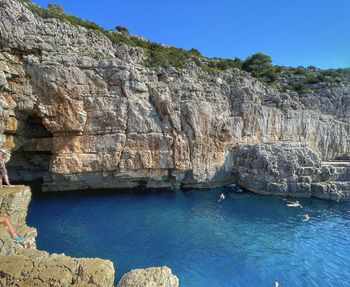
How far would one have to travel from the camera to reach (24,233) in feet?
41.2

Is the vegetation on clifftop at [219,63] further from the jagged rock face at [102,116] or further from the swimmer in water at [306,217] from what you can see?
the swimmer in water at [306,217]

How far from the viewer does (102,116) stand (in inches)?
944

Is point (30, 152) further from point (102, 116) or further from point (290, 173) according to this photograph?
point (290, 173)

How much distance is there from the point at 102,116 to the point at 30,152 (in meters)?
9.68

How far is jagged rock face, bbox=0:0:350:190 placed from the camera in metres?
22.4

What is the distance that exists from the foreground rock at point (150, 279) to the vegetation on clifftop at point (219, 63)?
1051 inches

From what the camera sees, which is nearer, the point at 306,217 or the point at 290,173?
the point at 306,217

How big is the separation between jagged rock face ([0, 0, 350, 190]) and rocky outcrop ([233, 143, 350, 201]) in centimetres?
239

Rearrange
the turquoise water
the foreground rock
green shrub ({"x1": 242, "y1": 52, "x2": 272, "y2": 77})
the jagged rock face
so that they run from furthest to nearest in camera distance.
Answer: green shrub ({"x1": 242, "y1": 52, "x2": 272, "y2": 77})
the jagged rock face
the turquoise water
the foreground rock

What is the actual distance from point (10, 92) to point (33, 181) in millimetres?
10702

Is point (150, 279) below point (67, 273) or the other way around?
below

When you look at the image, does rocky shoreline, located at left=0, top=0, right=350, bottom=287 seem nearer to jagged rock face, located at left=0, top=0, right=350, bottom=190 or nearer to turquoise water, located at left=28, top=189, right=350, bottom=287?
jagged rock face, located at left=0, top=0, right=350, bottom=190

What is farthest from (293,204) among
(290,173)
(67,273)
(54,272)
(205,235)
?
(54,272)

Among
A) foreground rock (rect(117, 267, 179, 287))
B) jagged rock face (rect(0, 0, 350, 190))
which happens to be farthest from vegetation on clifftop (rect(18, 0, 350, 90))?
foreground rock (rect(117, 267, 179, 287))
